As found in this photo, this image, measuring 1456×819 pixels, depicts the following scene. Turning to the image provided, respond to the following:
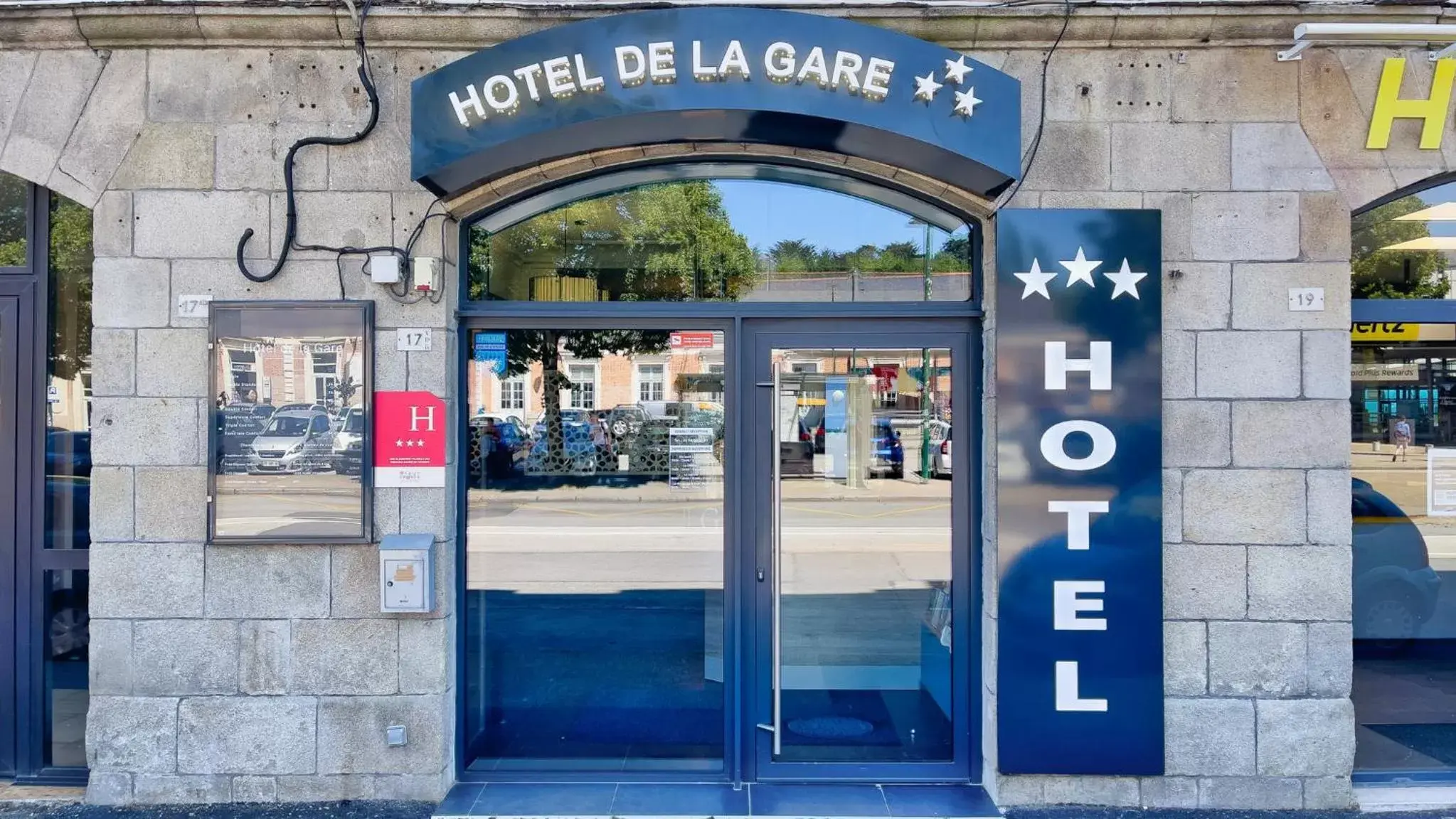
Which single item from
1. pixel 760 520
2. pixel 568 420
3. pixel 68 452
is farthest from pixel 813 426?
pixel 68 452

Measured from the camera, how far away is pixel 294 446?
422 cm

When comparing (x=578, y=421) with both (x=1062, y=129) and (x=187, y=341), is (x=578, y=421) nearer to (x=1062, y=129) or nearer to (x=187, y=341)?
(x=187, y=341)

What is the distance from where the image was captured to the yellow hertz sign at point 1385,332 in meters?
4.52

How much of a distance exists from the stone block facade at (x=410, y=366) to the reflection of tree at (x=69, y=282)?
319mm

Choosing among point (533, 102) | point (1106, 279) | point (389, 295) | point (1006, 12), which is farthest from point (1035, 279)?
point (389, 295)

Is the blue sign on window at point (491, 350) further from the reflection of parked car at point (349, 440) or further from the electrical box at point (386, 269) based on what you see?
the reflection of parked car at point (349, 440)

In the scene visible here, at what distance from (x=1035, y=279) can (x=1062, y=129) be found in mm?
791

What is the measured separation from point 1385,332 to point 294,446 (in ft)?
18.9

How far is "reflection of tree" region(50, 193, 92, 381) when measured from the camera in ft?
14.9

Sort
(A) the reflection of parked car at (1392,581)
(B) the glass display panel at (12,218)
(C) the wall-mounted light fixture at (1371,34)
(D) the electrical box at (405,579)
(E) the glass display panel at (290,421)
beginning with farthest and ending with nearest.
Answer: (A) the reflection of parked car at (1392,581)
(B) the glass display panel at (12,218)
(E) the glass display panel at (290,421)
(D) the electrical box at (405,579)
(C) the wall-mounted light fixture at (1371,34)

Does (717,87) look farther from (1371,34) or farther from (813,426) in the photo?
(1371,34)

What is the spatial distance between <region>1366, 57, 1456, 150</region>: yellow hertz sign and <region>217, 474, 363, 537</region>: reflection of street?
543 cm

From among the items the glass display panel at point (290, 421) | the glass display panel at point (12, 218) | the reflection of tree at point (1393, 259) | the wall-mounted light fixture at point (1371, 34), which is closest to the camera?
the wall-mounted light fixture at point (1371, 34)

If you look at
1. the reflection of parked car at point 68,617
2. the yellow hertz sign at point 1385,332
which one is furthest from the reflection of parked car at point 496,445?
the yellow hertz sign at point 1385,332
